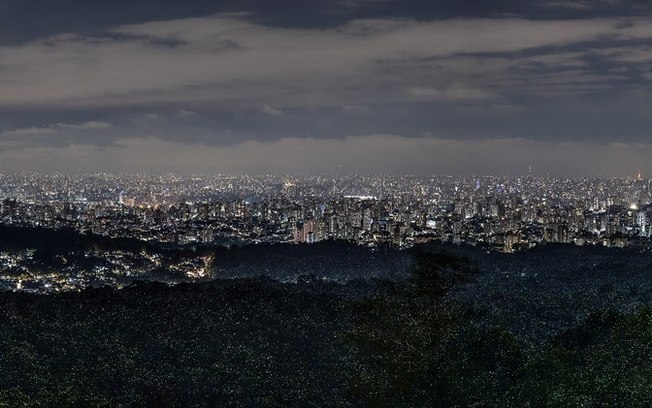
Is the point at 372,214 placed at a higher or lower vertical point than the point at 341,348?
higher

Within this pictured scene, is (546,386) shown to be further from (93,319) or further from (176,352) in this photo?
(93,319)

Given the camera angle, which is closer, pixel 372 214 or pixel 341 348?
pixel 341 348

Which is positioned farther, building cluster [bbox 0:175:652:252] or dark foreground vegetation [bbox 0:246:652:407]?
building cluster [bbox 0:175:652:252]

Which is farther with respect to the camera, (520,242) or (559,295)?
(520,242)

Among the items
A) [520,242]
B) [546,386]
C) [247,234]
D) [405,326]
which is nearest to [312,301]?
[405,326]

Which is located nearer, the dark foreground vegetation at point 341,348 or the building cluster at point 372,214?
the dark foreground vegetation at point 341,348
